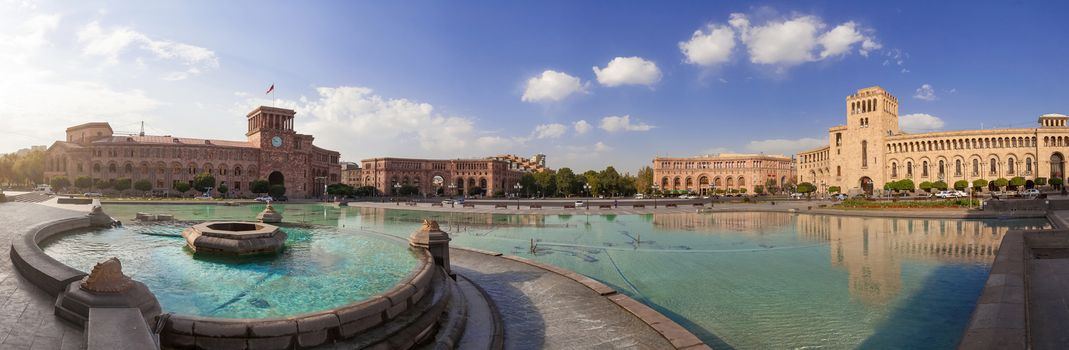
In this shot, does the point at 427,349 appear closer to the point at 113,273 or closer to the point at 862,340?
the point at 113,273

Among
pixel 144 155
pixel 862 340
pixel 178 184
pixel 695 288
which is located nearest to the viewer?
pixel 862 340

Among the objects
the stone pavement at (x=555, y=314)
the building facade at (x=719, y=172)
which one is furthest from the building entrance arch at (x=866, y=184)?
the stone pavement at (x=555, y=314)

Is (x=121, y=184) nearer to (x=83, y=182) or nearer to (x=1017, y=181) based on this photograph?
(x=83, y=182)

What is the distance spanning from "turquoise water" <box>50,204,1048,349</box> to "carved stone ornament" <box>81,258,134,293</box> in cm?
828

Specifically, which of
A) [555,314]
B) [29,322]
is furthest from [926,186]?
[29,322]

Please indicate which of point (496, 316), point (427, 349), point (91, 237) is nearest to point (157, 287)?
point (427, 349)

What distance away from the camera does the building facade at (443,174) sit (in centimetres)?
10062

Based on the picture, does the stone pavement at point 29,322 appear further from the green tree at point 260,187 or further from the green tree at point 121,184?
the green tree at point 121,184

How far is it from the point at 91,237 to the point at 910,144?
9015 centimetres

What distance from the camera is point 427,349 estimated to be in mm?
6566

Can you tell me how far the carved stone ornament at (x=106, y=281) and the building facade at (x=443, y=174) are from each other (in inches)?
3734

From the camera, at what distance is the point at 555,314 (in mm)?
8602

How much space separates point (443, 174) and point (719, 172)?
6307 centimetres

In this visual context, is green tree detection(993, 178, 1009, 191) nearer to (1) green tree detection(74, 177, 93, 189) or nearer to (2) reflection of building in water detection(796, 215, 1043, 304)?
(2) reflection of building in water detection(796, 215, 1043, 304)
